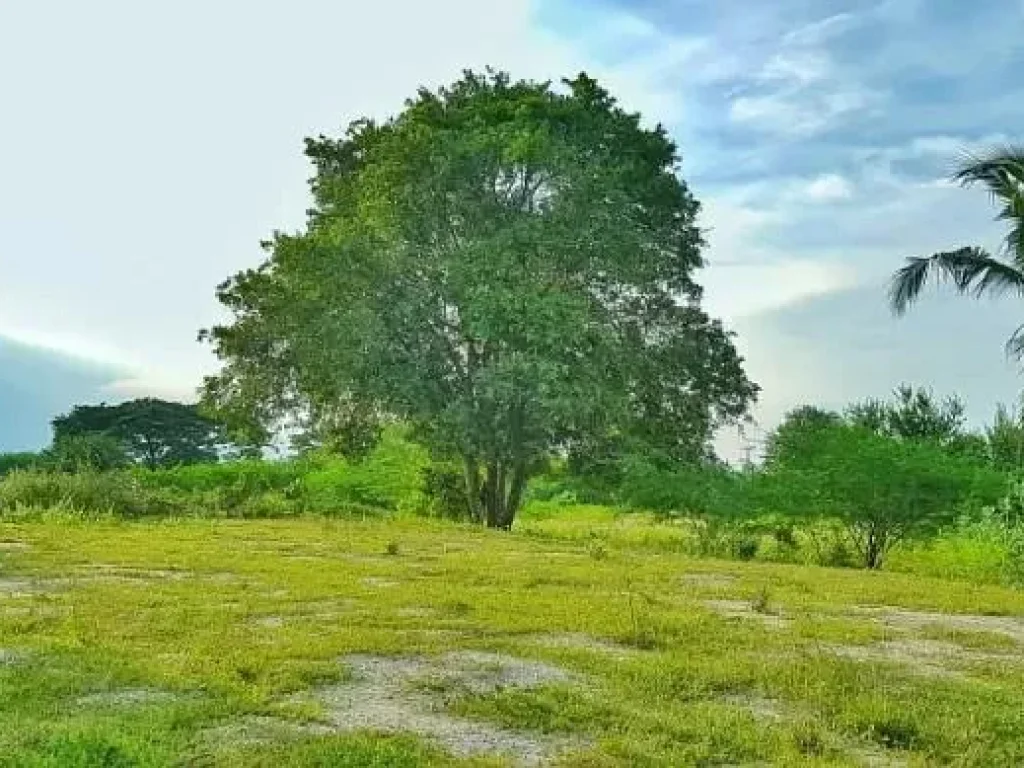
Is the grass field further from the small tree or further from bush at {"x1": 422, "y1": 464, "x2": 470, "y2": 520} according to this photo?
bush at {"x1": 422, "y1": 464, "x2": 470, "y2": 520}

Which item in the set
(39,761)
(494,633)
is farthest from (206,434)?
(39,761)

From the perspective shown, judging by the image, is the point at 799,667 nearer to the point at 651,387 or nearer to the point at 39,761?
the point at 39,761

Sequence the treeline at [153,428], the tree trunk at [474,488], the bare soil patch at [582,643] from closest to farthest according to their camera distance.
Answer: the bare soil patch at [582,643] → the tree trunk at [474,488] → the treeline at [153,428]

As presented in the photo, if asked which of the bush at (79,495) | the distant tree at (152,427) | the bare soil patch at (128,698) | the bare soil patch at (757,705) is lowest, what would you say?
the bare soil patch at (128,698)

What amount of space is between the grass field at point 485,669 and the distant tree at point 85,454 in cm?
1379

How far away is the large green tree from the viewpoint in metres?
18.5

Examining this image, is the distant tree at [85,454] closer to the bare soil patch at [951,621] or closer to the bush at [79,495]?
the bush at [79,495]

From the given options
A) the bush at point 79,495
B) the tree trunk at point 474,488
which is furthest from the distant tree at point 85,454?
the tree trunk at point 474,488

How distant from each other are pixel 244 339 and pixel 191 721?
62.5 ft

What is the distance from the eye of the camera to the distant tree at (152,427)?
118ft

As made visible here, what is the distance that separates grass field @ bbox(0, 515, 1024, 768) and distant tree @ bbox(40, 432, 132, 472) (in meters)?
13.8

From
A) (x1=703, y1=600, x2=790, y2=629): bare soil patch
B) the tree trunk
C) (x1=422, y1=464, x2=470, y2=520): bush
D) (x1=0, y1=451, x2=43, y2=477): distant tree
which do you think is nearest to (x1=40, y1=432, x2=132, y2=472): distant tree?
(x1=0, y1=451, x2=43, y2=477): distant tree

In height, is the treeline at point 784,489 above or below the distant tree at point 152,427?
below

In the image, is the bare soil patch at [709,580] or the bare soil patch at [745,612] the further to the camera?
the bare soil patch at [709,580]
